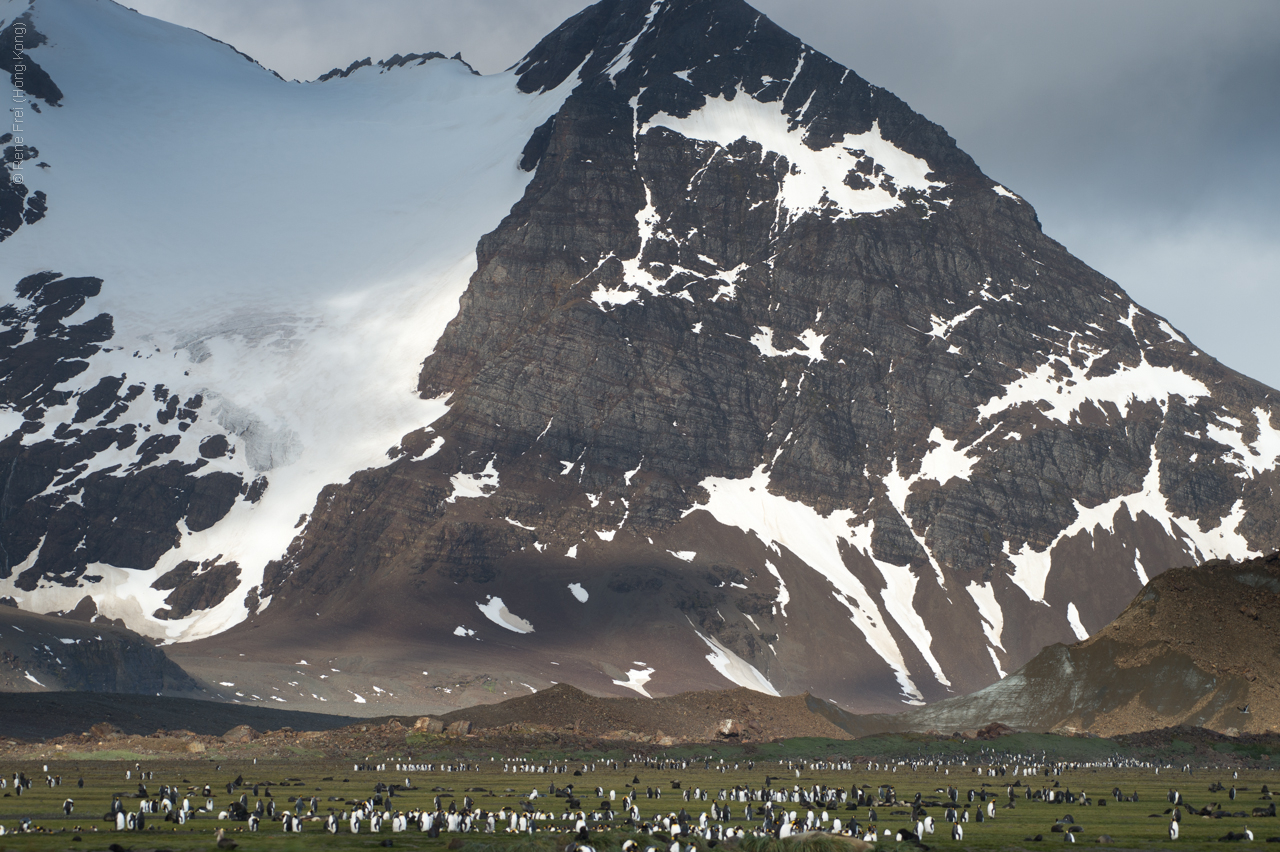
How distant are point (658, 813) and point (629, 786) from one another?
21.8m

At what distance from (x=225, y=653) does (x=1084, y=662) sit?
4880 inches

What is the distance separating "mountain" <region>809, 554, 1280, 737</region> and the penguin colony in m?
50.3

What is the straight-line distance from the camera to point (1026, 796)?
77.4 m

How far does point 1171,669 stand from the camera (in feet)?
450

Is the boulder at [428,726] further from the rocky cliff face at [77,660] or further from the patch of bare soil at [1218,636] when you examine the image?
the patch of bare soil at [1218,636]

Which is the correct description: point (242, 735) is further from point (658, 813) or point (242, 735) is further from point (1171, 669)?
point (1171, 669)

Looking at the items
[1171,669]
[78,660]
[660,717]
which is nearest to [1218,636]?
[1171,669]

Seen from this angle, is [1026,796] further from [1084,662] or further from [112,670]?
[112,670]

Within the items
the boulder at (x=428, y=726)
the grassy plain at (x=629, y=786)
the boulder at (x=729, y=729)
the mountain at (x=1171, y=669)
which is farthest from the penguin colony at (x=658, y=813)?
the mountain at (x=1171, y=669)

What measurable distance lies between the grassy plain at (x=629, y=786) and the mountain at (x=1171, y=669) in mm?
14208

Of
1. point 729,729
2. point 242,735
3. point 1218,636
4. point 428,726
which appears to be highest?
point 1218,636

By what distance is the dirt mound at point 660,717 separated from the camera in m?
133

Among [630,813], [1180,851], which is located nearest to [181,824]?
[630,813]

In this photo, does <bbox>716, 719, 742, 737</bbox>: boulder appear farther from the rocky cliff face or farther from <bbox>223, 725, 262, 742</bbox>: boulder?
the rocky cliff face
